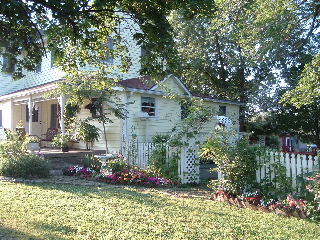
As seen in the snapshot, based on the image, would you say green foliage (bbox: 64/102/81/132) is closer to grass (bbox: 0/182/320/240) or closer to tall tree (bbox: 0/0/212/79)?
tall tree (bbox: 0/0/212/79)

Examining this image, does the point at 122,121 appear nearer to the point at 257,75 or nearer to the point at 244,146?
the point at 244,146

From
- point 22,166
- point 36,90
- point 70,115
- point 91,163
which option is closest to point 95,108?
point 70,115

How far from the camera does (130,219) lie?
16.9ft

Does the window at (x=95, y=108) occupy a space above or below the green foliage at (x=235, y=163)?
above

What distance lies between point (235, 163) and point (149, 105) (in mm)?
7994

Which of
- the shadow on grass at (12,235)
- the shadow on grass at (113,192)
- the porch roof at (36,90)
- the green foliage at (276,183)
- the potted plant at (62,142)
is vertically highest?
the porch roof at (36,90)

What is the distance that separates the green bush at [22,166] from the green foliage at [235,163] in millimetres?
5207

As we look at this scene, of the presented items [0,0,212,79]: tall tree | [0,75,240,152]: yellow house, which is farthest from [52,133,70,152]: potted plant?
[0,0,212,79]: tall tree

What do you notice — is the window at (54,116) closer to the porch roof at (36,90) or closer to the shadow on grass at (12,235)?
the porch roof at (36,90)

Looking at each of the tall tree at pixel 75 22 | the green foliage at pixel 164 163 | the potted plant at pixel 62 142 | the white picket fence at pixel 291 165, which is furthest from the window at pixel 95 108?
the white picket fence at pixel 291 165

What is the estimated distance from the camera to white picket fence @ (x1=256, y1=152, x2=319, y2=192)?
240 inches

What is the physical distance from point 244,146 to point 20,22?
17.7 ft

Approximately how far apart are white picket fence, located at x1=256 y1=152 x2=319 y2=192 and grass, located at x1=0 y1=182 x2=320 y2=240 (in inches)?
39.7

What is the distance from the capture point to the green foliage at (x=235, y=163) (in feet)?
22.5
